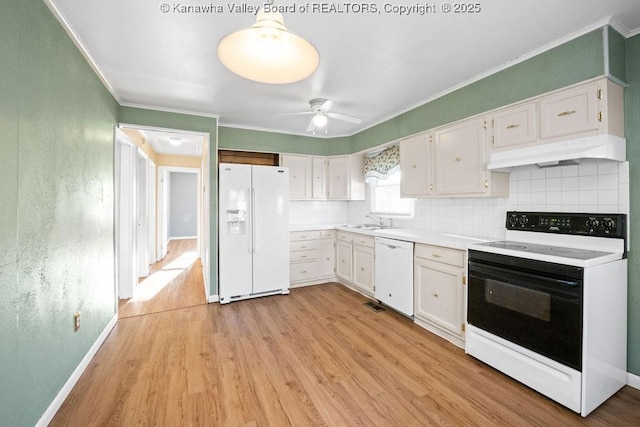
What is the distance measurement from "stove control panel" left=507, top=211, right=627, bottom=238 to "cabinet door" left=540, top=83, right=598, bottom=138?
623 millimetres

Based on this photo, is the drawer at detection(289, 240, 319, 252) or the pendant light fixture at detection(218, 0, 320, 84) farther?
the drawer at detection(289, 240, 319, 252)

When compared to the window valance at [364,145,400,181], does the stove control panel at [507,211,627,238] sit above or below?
below

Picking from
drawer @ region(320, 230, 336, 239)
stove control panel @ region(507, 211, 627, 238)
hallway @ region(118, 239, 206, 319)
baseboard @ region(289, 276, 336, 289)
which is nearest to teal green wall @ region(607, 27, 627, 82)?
stove control panel @ region(507, 211, 627, 238)

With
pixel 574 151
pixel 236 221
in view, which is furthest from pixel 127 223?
pixel 574 151

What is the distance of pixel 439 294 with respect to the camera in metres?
2.68

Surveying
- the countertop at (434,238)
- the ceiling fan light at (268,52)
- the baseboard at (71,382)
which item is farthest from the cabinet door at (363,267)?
the baseboard at (71,382)

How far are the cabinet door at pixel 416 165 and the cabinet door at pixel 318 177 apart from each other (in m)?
1.56

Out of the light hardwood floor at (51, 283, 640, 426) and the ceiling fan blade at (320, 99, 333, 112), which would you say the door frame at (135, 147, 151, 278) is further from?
the ceiling fan blade at (320, 99, 333, 112)

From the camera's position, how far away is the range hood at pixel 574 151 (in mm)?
1802

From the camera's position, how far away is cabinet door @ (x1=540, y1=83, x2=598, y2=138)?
1.89m

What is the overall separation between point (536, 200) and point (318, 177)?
3.03m

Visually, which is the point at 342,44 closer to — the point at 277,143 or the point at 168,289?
the point at 277,143

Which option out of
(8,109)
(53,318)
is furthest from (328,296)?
(8,109)

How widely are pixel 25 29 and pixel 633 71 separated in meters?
3.73
